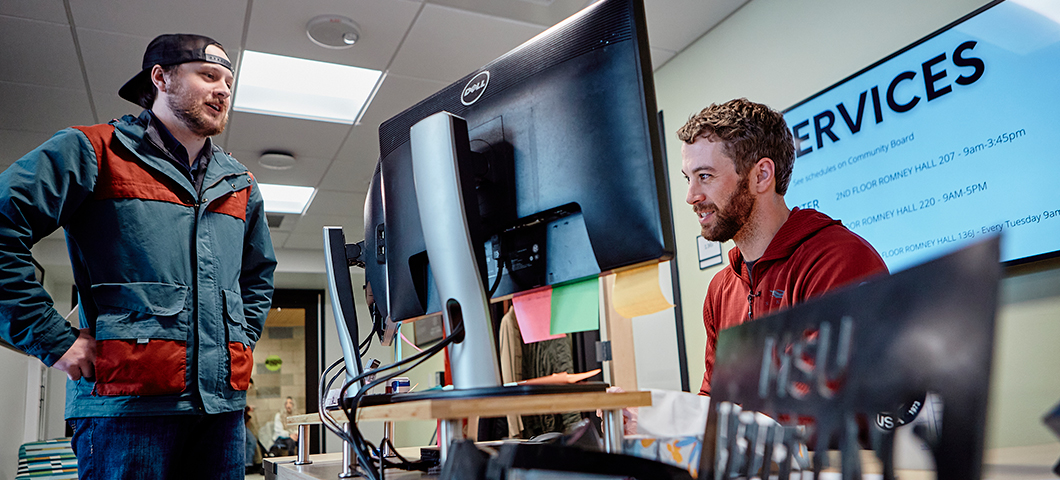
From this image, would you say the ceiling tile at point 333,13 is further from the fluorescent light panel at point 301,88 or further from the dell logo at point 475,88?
the dell logo at point 475,88

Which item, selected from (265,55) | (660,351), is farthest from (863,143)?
(265,55)

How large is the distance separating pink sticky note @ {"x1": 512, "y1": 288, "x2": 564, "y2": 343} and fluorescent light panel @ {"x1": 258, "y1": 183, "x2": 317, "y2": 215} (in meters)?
4.37

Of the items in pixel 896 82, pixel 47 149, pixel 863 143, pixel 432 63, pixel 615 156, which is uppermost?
pixel 432 63

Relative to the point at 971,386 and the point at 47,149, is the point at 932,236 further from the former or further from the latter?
the point at 47,149

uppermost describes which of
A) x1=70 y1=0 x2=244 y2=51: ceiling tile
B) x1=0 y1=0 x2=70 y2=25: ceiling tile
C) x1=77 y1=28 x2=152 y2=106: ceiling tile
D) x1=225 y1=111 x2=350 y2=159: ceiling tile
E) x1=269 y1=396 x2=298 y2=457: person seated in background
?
x1=0 y1=0 x2=70 y2=25: ceiling tile

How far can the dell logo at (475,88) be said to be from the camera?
0.85 meters

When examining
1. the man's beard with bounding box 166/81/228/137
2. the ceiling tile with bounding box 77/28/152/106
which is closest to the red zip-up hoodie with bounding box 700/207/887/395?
the man's beard with bounding box 166/81/228/137

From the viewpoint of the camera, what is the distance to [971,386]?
29 centimetres

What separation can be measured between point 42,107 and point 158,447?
2994 millimetres

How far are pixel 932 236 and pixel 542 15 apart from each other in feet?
5.44

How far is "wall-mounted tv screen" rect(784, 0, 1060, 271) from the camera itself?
1.65 meters

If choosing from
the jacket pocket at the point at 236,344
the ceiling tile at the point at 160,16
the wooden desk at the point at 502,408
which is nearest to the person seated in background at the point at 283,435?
the ceiling tile at the point at 160,16

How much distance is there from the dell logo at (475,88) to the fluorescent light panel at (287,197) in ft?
14.0

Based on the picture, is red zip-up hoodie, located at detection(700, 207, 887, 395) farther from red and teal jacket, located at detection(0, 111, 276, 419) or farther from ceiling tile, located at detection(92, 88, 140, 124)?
ceiling tile, located at detection(92, 88, 140, 124)
